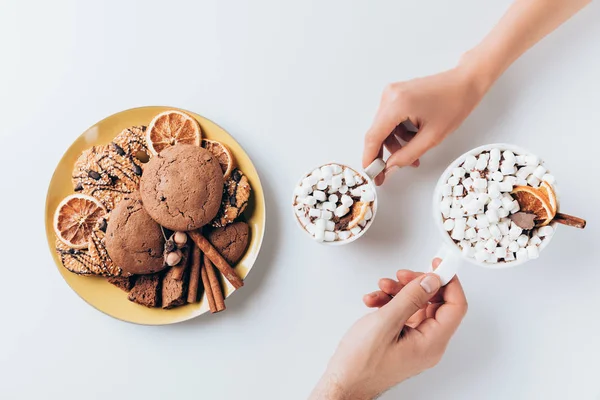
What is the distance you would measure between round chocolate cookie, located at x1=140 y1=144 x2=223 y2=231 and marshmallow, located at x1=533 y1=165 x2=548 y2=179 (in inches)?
27.1

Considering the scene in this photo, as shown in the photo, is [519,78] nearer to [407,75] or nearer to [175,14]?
[407,75]

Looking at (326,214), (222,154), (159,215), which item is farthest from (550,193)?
(159,215)

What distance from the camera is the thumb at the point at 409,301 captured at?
99cm

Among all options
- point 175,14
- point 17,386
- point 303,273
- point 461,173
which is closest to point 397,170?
point 461,173

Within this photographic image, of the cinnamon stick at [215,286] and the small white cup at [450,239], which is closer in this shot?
the small white cup at [450,239]

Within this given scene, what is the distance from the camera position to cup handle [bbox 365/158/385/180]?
113cm

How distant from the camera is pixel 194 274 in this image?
Result: 120 cm

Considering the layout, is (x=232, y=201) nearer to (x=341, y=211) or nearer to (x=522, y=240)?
(x=341, y=211)

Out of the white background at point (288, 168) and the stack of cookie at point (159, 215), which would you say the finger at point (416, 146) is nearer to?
the white background at point (288, 168)

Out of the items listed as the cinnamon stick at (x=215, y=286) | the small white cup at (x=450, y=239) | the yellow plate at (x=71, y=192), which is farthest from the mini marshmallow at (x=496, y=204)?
the cinnamon stick at (x=215, y=286)

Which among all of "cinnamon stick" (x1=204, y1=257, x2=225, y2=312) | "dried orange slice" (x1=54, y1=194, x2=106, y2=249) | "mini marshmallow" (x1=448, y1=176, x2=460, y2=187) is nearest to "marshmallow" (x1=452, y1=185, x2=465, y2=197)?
"mini marshmallow" (x1=448, y1=176, x2=460, y2=187)

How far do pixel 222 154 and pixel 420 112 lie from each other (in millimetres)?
474

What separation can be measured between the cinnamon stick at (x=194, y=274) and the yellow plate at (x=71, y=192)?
0.03 metres

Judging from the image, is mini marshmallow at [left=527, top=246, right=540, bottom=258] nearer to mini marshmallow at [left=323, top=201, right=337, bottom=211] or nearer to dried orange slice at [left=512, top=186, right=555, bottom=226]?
dried orange slice at [left=512, top=186, right=555, bottom=226]
